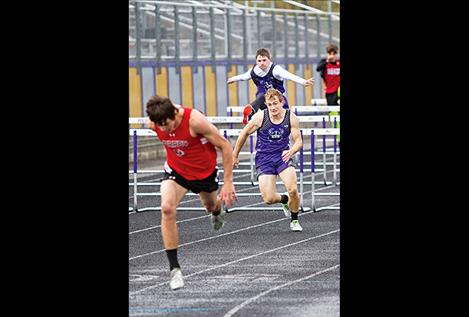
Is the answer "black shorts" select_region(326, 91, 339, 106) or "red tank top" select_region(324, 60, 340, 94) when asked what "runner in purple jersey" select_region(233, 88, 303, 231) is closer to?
"black shorts" select_region(326, 91, 339, 106)

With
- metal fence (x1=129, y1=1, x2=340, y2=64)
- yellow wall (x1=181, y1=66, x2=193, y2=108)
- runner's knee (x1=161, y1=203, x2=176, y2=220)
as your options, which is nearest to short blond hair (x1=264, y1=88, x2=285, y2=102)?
runner's knee (x1=161, y1=203, x2=176, y2=220)

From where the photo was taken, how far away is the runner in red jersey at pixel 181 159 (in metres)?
13.2

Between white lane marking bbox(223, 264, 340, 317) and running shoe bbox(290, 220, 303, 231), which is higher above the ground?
running shoe bbox(290, 220, 303, 231)

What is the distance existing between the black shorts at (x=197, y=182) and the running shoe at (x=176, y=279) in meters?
0.88

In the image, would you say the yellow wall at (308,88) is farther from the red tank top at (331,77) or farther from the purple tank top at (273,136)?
the purple tank top at (273,136)

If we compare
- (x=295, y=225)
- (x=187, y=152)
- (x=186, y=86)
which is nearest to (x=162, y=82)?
(x=186, y=86)

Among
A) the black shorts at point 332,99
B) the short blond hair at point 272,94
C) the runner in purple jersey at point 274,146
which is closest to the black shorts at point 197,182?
the short blond hair at point 272,94

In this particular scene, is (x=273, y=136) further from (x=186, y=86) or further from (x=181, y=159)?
(x=186, y=86)

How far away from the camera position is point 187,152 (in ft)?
45.6

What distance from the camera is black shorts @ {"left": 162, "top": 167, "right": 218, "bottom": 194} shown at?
14.1 metres
